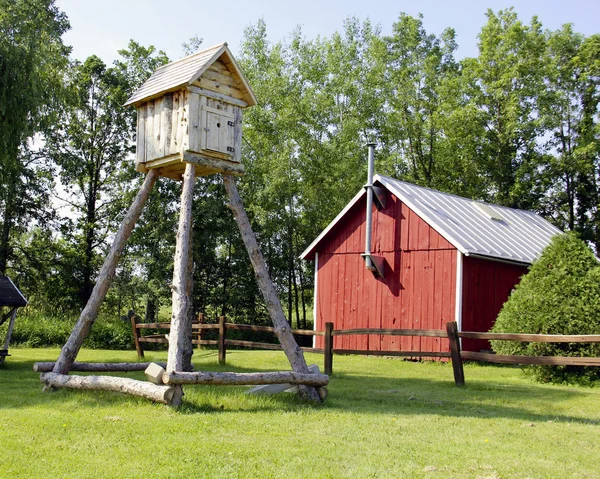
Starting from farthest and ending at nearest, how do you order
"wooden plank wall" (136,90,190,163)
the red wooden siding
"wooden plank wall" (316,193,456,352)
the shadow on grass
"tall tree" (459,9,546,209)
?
"tall tree" (459,9,546,209)
"wooden plank wall" (316,193,456,352)
the red wooden siding
"wooden plank wall" (136,90,190,163)
the shadow on grass

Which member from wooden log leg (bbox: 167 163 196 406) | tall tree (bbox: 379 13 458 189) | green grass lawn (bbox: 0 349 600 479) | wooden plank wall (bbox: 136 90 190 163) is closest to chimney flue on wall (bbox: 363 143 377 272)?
green grass lawn (bbox: 0 349 600 479)

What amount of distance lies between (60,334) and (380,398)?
53.5ft

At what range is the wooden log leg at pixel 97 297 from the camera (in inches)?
427

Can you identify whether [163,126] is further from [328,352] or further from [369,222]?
[369,222]

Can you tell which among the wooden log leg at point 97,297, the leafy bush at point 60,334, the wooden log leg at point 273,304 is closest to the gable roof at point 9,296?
the wooden log leg at point 97,297

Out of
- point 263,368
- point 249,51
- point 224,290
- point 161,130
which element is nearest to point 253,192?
point 224,290

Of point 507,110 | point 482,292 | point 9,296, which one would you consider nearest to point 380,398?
point 9,296

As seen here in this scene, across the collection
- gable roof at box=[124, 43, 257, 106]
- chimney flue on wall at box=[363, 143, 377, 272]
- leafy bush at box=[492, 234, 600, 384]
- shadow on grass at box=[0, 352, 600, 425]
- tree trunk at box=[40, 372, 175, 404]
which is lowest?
shadow on grass at box=[0, 352, 600, 425]

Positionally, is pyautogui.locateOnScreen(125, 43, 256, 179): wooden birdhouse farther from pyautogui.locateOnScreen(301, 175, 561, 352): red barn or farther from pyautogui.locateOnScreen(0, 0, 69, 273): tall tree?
pyautogui.locateOnScreen(301, 175, 561, 352): red barn

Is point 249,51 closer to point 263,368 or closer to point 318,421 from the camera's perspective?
point 263,368

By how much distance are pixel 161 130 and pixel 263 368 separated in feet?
22.0

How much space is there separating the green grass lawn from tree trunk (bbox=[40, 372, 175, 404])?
16cm

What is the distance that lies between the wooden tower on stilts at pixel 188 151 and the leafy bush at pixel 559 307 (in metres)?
6.28

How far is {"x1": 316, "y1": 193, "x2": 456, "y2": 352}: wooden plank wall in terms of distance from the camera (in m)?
19.0
